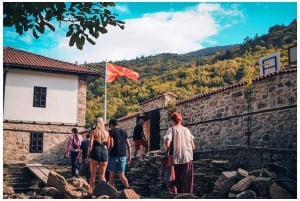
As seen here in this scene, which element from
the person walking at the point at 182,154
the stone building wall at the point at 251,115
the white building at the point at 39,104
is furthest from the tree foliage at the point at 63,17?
the white building at the point at 39,104

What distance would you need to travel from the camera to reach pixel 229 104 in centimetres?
925

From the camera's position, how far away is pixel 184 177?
604 cm

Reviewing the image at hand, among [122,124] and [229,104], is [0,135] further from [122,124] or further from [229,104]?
[122,124]

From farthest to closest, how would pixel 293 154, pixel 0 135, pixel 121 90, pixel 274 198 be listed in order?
pixel 121 90 → pixel 293 154 → pixel 0 135 → pixel 274 198

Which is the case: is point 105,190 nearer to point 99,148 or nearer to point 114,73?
point 99,148

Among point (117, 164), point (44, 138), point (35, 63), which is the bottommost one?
point (117, 164)

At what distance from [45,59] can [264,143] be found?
10.2 m

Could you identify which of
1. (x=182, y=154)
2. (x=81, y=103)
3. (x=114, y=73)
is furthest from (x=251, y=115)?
(x=81, y=103)

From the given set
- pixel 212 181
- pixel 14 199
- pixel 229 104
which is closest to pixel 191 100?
pixel 229 104

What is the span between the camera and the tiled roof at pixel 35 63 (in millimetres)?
14691

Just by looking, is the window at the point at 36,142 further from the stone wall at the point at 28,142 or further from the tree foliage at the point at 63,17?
the tree foliage at the point at 63,17

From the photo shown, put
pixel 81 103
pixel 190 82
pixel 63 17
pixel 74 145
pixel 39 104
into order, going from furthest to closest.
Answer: pixel 190 82 < pixel 81 103 < pixel 39 104 < pixel 74 145 < pixel 63 17

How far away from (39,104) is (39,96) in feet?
1.01

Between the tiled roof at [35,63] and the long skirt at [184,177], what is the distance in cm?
993
